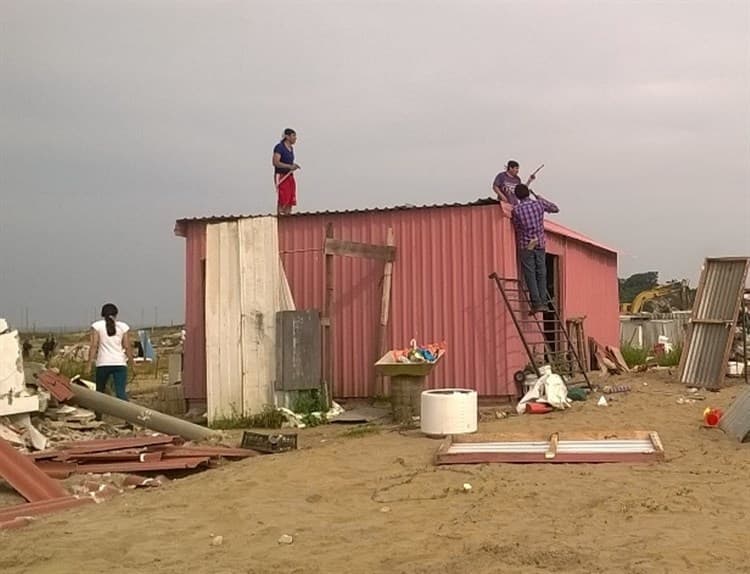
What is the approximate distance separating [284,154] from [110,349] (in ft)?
16.1

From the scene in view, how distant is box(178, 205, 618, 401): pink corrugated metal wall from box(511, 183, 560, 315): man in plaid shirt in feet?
0.68

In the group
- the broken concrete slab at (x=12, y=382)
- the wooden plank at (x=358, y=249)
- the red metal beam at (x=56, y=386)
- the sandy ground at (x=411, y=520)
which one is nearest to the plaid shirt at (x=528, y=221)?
the wooden plank at (x=358, y=249)

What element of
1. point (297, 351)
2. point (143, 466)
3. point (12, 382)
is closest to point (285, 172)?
point (297, 351)

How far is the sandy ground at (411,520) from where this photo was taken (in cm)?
532

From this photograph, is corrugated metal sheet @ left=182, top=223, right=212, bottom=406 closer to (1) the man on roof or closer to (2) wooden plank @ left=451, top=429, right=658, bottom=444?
(1) the man on roof

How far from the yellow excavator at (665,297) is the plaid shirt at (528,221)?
736 inches

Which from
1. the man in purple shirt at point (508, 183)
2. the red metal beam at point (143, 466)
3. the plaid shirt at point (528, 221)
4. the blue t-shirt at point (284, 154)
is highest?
the blue t-shirt at point (284, 154)

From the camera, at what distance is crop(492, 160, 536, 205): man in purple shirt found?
527 inches

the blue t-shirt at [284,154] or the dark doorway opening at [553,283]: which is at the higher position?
the blue t-shirt at [284,154]

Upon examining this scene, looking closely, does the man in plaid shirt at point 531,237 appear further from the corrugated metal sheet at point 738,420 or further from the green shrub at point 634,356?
Answer: the green shrub at point 634,356

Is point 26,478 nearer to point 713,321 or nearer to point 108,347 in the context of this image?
point 108,347

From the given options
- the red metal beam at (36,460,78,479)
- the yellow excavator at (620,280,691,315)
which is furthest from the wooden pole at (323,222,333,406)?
the yellow excavator at (620,280,691,315)

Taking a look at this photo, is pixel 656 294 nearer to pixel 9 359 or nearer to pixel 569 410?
pixel 569 410

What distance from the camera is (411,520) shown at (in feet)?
21.0
